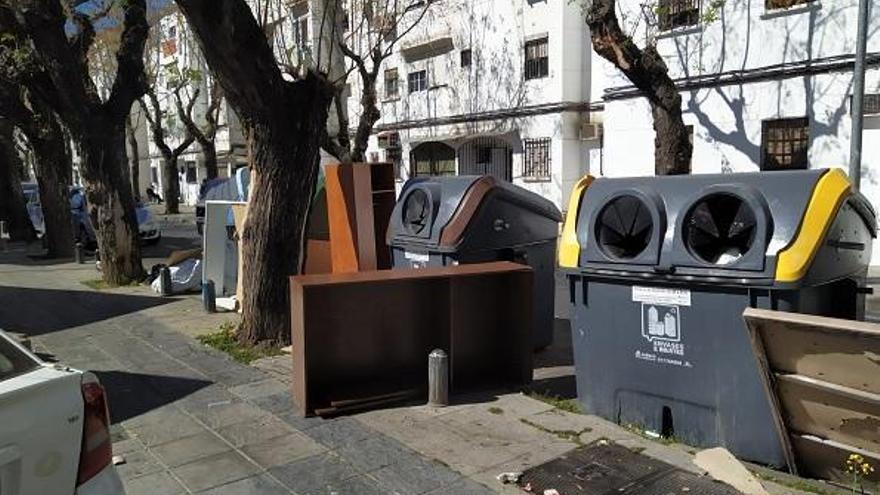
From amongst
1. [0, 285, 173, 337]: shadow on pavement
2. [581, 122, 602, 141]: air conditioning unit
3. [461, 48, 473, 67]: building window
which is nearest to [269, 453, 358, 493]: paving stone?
[0, 285, 173, 337]: shadow on pavement

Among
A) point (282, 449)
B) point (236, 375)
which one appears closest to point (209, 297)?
point (236, 375)

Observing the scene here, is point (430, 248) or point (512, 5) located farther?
point (512, 5)

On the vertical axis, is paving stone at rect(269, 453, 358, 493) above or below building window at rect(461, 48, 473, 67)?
below

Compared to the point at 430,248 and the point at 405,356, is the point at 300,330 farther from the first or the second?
the point at 430,248

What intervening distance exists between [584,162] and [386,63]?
33.5 feet

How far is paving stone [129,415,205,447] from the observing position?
496cm

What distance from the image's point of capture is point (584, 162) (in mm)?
20516

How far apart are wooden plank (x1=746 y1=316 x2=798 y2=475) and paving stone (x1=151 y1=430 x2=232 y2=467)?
323 centimetres

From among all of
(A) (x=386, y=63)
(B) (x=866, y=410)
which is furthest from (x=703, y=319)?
(A) (x=386, y=63)

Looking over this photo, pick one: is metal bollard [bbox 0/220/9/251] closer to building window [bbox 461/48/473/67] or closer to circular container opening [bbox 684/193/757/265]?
building window [bbox 461/48/473/67]

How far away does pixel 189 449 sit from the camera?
15.5ft

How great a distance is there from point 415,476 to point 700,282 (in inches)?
78.0

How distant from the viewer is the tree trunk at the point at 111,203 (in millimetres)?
11633

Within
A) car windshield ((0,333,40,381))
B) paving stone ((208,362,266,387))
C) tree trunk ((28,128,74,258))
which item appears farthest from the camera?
tree trunk ((28,128,74,258))
